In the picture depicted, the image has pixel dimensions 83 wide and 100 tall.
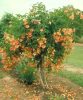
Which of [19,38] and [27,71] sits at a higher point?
[19,38]

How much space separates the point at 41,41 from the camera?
13.3 m

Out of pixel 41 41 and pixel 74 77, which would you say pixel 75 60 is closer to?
pixel 74 77

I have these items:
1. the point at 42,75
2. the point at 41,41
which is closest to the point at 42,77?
the point at 42,75

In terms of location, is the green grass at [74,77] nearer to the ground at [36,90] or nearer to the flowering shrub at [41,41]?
the ground at [36,90]

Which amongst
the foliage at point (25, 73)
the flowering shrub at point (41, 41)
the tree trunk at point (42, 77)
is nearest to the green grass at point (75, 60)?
the foliage at point (25, 73)

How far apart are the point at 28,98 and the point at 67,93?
64.3 inches

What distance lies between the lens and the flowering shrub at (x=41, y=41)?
1348cm

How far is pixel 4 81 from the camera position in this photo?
1589 cm

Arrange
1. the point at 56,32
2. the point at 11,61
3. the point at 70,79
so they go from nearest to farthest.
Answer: the point at 56,32 → the point at 11,61 → the point at 70,79

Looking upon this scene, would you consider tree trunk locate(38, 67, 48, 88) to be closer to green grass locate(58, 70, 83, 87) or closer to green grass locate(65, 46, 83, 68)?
green grass locate(58, 70, 83, 87)

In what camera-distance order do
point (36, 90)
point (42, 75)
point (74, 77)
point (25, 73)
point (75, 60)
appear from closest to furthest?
point (36, 90) → point (42, 75) → point (25, 73) → point (74, 77) → point (75, 60)

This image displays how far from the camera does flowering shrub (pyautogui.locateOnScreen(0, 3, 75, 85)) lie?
13.5 meters

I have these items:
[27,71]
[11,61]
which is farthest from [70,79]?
[11,61]

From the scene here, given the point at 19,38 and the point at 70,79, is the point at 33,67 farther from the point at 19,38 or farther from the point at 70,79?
the point at 70,79
